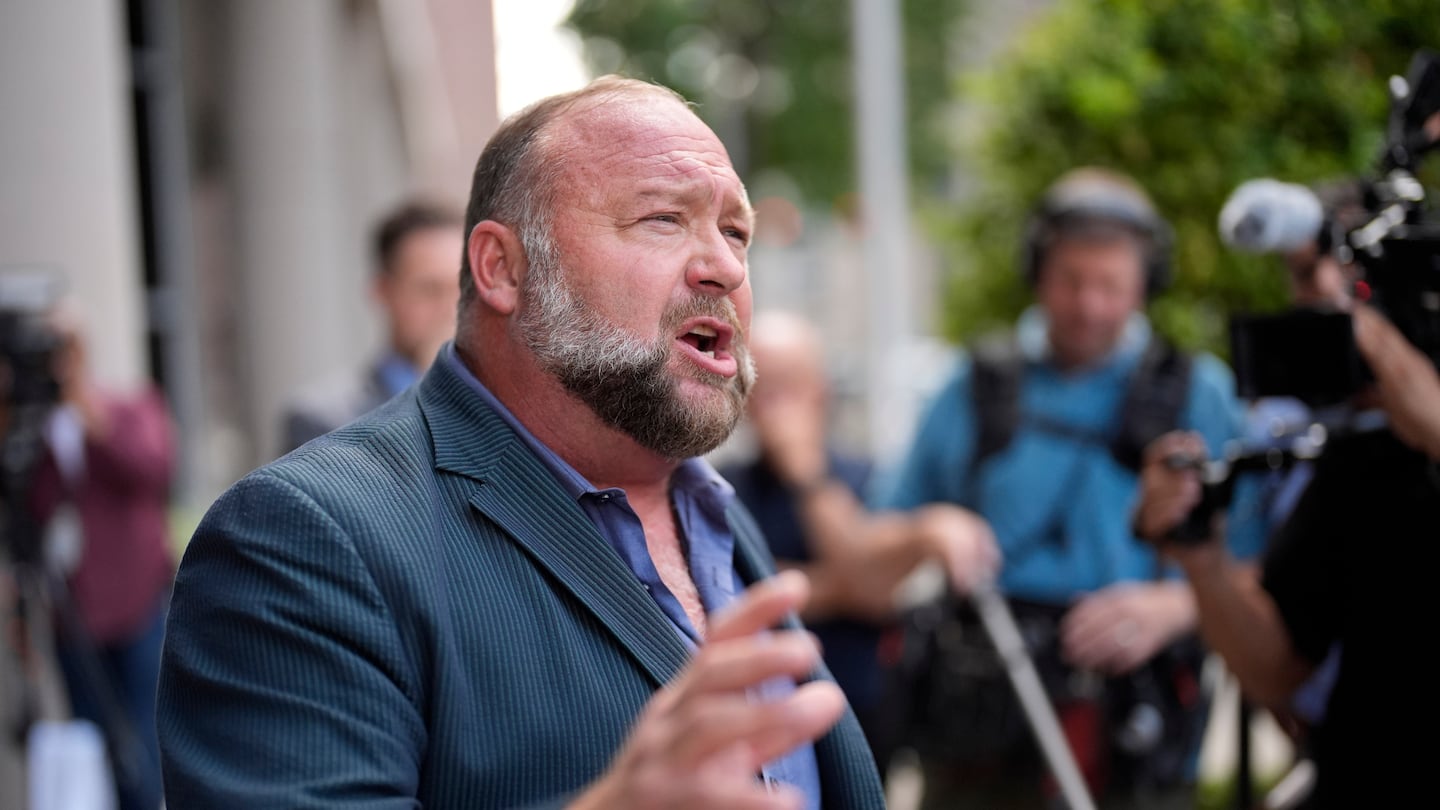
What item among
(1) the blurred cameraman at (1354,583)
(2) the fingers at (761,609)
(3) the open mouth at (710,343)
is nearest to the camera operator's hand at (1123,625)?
(1) the blurred cameraman at (1354,583)

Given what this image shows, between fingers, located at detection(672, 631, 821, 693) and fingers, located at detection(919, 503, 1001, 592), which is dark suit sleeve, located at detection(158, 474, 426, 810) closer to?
fingers, located at detection(672, 631, 821, 693)

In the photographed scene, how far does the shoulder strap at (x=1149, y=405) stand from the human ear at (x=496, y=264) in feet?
7.95

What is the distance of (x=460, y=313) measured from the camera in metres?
2.14

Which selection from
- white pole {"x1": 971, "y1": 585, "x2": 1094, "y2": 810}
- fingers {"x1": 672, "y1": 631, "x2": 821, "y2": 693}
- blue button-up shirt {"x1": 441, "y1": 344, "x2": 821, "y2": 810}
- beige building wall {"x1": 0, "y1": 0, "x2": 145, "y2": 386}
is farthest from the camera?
beige building wall {"x1": 0, "y1": 0, "x2": 145, "y2": 386}

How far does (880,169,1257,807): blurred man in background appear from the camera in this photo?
371 cm

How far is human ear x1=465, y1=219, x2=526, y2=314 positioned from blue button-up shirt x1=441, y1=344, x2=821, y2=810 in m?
0.11

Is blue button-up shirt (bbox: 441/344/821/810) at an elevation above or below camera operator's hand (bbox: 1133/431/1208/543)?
above

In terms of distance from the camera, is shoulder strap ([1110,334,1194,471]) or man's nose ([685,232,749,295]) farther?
shoulder strap ([1110,334,1194,471])

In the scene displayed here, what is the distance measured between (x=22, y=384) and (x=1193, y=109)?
15.9 feet

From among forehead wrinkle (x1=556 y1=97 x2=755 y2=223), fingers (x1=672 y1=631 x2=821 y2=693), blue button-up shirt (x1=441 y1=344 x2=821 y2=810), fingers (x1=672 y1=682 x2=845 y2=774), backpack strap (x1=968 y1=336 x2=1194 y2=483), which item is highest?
forehead wrinkle (x1=556 y1=97 x2=755 y2=223)

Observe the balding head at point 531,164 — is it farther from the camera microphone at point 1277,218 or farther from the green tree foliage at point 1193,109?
the green tree foliage at point 1193,109

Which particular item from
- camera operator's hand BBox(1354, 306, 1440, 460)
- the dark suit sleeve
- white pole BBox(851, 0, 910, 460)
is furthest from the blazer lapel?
white pole BBox(851, 0, 910, 460)

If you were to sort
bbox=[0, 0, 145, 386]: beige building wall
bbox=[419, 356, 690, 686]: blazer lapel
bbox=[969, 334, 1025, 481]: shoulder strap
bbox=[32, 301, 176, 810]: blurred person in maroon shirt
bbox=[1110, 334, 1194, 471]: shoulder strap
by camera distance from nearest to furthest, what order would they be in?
bbox=[419, 356, 690, 686]: blazer lapel
bbox=[1110, 334, 1194, 471]: shoulder strap
bbox=[969, 334, 1025, 481]: shoulder strap
bbox=[32, 301, 176, 810]: blurred person in maroon shirt
bbox=[0, 0, 145, 386]: beige building wall

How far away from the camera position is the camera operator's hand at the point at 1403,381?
2312 mm
